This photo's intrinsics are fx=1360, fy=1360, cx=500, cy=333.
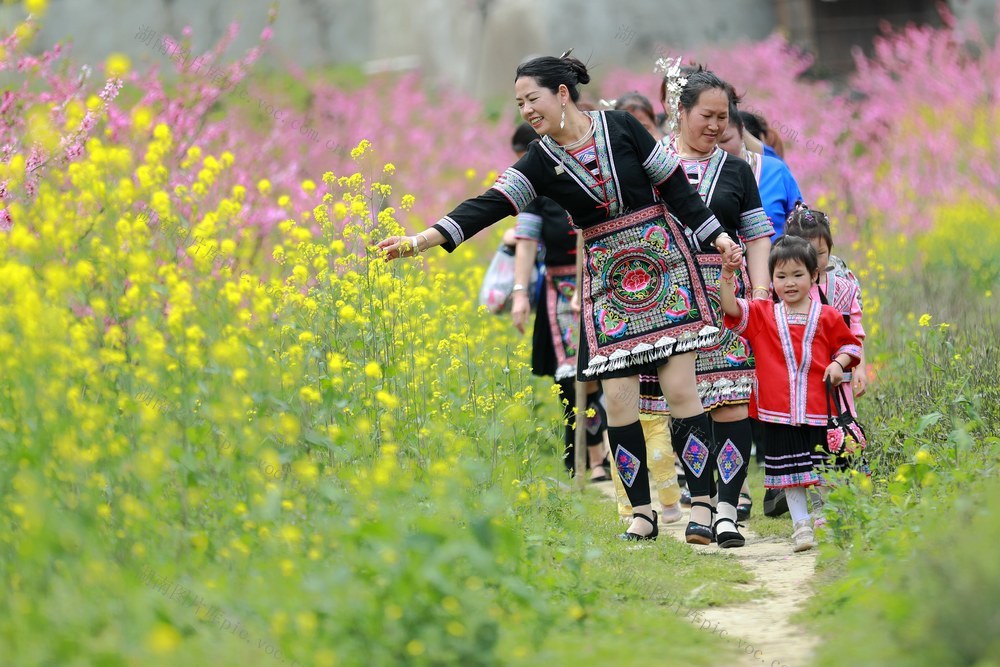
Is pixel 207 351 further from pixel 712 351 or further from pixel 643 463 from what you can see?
pixel 712 351

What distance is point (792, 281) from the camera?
557 cm

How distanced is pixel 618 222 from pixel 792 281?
0.82 metres

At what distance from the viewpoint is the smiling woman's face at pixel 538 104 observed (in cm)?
514

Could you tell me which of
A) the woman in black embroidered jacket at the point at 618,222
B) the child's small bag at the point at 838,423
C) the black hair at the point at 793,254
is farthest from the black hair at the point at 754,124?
the child's small bag at the point at 838,423

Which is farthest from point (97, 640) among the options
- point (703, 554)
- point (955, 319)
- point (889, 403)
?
point (955, 319)

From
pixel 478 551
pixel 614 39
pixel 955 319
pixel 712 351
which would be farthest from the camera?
pixel 614 39

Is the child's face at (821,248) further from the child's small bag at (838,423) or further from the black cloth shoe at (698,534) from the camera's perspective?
the black cloth shoe at (698,534)

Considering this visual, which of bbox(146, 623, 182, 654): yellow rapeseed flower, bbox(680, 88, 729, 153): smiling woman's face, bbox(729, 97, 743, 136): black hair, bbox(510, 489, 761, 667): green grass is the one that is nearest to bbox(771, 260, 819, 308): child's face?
bbox(680, 88, 729, 153): smiling woman's face

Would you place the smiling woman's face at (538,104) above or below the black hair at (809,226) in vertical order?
above

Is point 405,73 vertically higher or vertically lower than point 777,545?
higher

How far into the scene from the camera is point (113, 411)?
4.04 meters

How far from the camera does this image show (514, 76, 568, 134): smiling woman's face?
5137 mm

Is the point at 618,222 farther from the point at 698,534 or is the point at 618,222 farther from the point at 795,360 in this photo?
the point at 698,534

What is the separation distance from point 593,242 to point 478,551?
2365mm
